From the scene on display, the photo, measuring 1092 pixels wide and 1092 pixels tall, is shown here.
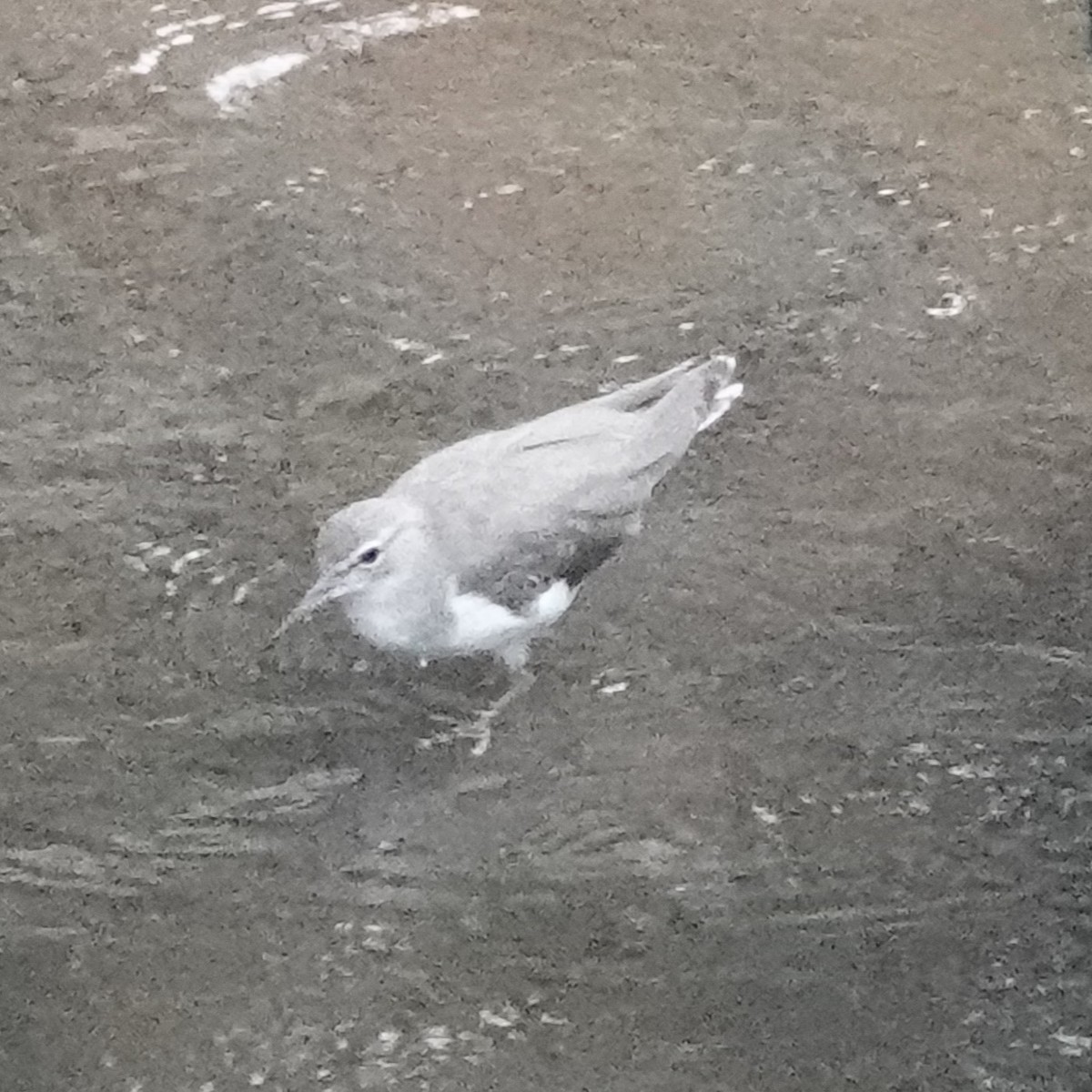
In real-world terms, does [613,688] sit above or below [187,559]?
below

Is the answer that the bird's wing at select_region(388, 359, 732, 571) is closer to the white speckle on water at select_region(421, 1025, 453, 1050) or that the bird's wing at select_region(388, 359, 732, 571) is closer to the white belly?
the white belly

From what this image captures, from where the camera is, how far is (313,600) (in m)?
0.91

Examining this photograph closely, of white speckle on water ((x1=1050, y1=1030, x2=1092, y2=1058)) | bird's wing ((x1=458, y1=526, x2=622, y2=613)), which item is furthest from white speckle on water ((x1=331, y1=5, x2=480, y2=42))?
white speckle on water ((x1=1050, y1=1030, x2=1092, y2=1058))

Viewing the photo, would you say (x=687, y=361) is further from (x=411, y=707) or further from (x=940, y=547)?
(x=411, y=707)

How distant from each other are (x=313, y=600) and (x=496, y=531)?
5.9 inches

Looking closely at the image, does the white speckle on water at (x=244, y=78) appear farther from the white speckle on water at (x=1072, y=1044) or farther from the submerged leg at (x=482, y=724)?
the white speckle on water at (x=1072, y=1044)

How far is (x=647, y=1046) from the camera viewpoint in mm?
920

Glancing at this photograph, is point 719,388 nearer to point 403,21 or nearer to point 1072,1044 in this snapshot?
point 403,21

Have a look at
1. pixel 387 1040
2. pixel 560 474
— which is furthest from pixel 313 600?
pixel 387 1040

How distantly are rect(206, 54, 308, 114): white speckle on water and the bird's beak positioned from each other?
0.43m

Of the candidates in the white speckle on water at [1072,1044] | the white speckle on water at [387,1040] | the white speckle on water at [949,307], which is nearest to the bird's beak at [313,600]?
the white speckle on water at [387,1040]

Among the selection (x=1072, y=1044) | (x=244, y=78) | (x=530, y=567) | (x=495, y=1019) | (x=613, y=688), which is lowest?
(x=1072, y=1044)

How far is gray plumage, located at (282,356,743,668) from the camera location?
88cm

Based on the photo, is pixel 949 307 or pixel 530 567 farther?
pixel 949 307
